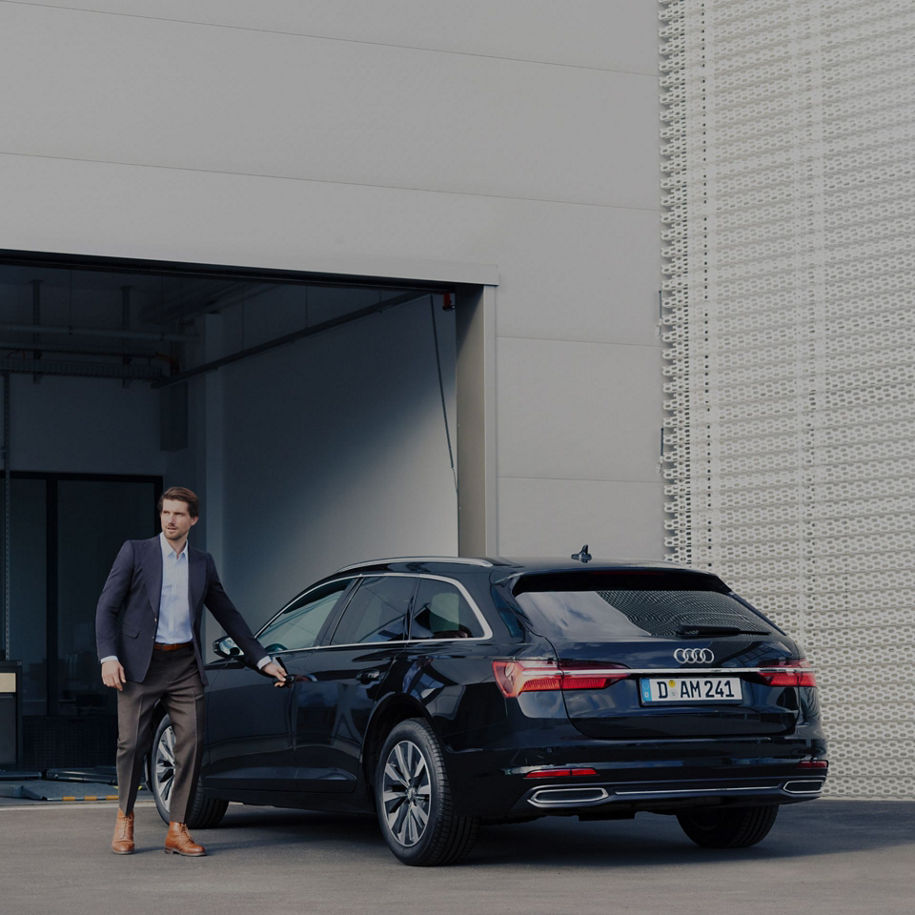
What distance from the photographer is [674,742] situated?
773 cm

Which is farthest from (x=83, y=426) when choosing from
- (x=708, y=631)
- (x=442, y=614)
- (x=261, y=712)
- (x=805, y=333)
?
(x=708, y=631)

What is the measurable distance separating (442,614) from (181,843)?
1755 millimetres

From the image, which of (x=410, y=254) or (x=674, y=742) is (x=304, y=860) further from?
(x=410, y=254)

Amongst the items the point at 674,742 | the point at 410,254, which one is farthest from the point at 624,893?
the point at 410,254

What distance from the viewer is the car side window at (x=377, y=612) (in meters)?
8.59

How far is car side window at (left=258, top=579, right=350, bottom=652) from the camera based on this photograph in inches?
368

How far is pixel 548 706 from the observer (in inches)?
299

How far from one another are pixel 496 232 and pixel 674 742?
5.75m

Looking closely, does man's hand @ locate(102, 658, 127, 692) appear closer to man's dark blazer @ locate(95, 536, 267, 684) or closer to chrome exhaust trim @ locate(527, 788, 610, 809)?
man's dark blazer @ locate(95, 536, 267, 684)

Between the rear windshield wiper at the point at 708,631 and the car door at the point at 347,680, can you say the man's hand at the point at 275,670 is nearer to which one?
the car door at the point at 347,680

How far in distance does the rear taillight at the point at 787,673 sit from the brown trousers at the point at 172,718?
2765mm

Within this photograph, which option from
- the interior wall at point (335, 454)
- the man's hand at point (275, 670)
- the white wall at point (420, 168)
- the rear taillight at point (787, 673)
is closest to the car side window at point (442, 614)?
the man's hand at point (275, 670)

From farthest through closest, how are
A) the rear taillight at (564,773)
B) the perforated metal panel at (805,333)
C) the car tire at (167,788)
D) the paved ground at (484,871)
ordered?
the perforated metal panel at (805,333) < the car tire at (167,788) < the rear taillight at (564,773) < the paved ground at (484,871)

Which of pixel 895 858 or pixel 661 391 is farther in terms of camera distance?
pixel 661 391
